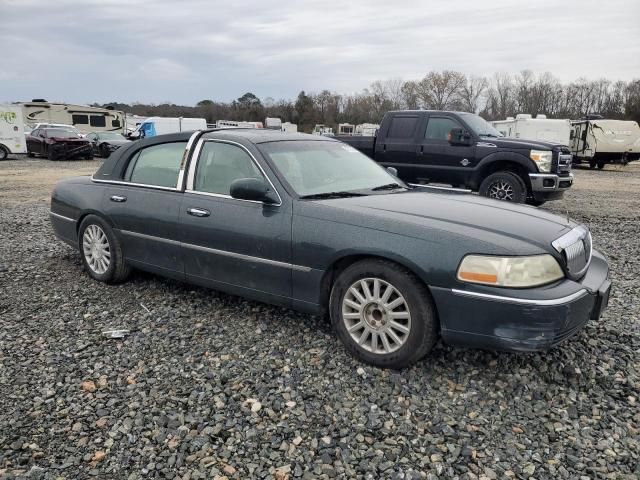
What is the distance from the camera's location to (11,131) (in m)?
23.8

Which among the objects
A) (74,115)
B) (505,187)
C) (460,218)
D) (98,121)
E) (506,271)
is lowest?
(505,187)

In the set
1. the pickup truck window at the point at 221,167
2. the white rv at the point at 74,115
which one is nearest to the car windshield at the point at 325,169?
the pickup truck window at the point at 221,167

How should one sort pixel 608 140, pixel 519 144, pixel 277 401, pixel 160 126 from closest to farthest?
pixel 277 401
pixel 519 144
pixel 608 140
pixel 160 126

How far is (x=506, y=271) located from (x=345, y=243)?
994mm

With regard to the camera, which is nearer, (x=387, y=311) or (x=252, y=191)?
(x=387, y=311)

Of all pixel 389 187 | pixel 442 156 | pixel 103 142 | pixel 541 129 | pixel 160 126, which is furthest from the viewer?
pixel 160 126

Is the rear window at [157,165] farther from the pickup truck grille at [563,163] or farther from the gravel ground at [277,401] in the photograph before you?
the pickup truck grille at [563,163]

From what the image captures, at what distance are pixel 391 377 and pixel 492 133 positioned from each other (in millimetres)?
7923

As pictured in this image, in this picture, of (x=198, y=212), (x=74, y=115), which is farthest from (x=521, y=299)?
(x=74, y=115)

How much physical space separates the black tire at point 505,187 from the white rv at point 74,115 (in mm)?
→ 32729

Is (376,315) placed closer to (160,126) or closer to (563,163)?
(563,163)

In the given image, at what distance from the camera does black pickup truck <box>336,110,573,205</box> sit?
29.9 ft

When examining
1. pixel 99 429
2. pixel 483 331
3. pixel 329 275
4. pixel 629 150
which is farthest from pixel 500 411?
pixel 629 150

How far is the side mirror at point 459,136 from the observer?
31.0 ft
